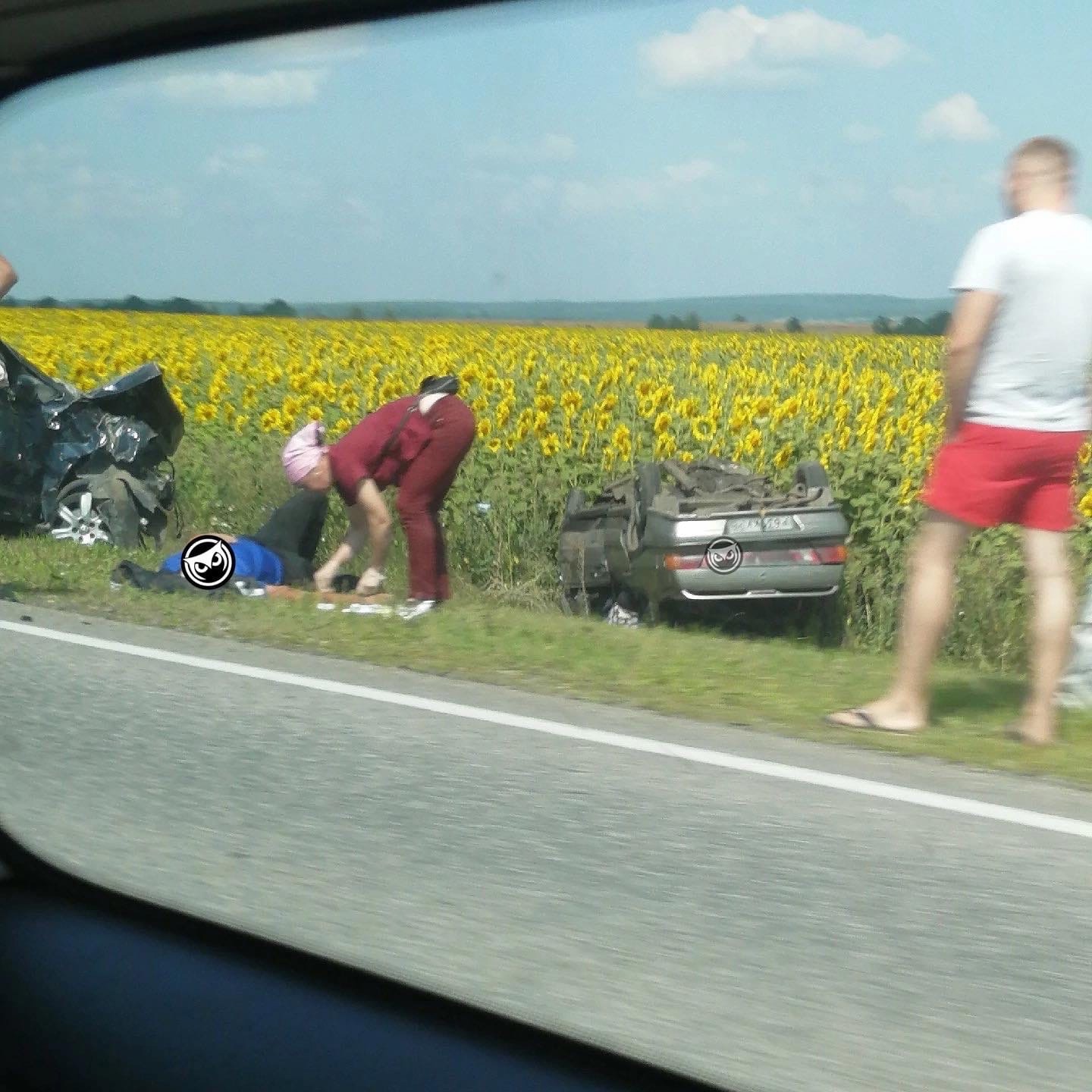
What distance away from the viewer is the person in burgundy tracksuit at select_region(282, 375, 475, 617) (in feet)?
26.9

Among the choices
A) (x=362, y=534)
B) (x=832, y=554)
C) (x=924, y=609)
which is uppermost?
(x=924, y=609)

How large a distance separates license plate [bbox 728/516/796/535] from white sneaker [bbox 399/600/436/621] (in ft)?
5.16

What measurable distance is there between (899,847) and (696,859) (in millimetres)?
521

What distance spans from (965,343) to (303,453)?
17.2ft

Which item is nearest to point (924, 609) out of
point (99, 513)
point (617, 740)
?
point (617, 740)

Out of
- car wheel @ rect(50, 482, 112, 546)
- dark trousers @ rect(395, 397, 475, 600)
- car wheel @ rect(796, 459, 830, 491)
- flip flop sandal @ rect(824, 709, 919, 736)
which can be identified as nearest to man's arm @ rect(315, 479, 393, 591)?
dark trousers @ rect(395, 397, 475, 600)

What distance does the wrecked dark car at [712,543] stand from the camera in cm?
810

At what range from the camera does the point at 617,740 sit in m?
5.62

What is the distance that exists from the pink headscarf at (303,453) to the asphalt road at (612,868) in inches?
106

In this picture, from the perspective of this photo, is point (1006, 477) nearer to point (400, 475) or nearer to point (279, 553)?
→ point (279, 553)

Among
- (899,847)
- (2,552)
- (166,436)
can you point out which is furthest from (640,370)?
(899,847)

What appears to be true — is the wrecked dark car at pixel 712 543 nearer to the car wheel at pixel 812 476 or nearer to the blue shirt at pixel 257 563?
the car wheel at pixel 812 476

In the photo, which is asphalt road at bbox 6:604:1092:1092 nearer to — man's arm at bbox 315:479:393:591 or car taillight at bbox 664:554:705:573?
man's arm at bbox 315:479:393:591

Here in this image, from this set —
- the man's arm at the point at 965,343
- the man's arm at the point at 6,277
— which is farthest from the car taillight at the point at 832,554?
the man's arm at the point at 6,277
